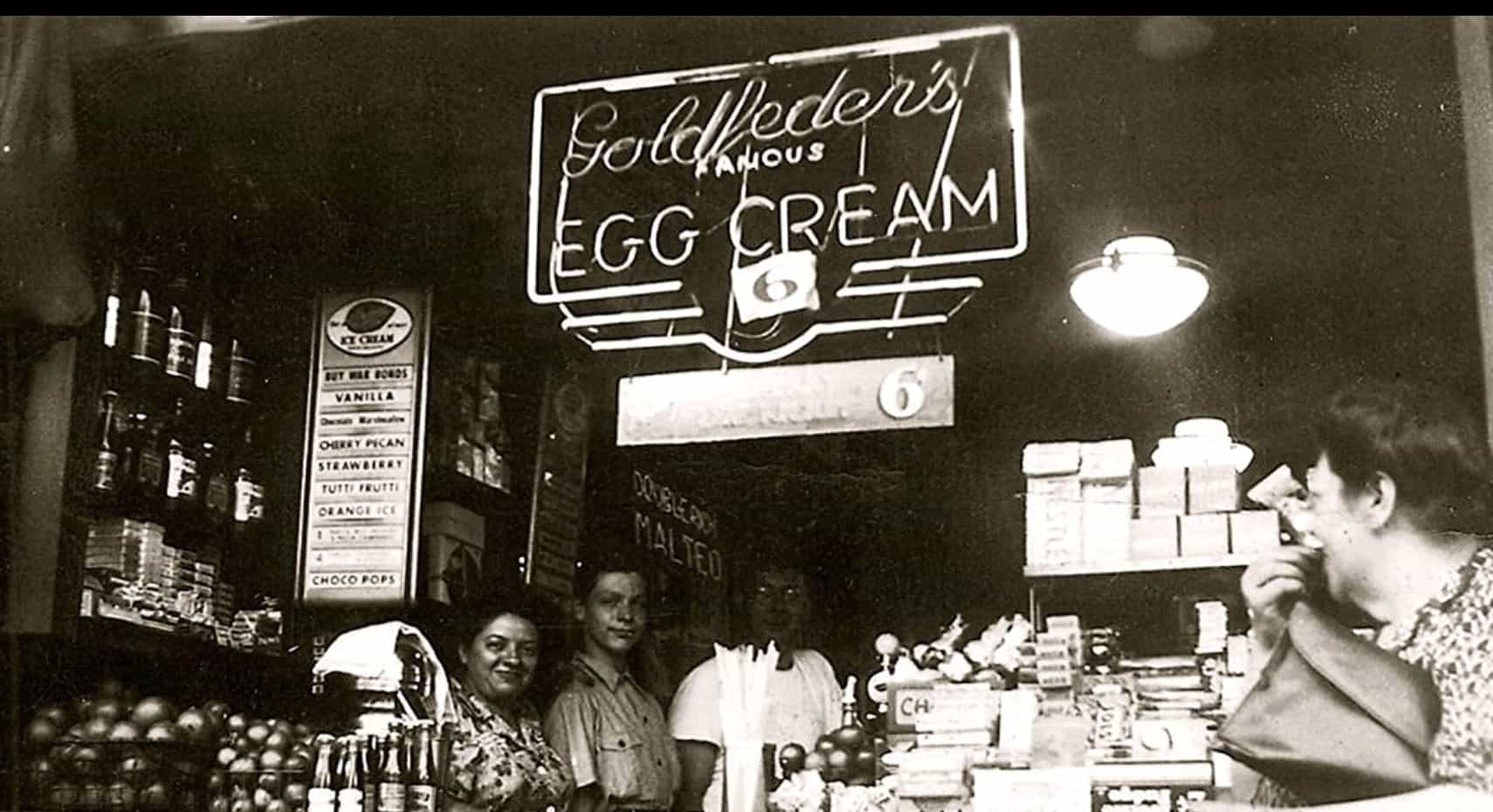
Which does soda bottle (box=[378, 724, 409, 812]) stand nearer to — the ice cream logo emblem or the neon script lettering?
the ice cream logo emblem

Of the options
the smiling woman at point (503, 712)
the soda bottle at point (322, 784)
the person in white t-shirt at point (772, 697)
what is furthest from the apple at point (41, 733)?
the person in white t-shirt at point (772, 697)

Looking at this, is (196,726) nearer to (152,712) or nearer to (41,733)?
(152,712)

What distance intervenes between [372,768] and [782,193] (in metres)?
1.92

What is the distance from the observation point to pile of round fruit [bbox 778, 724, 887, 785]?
16.9 ft

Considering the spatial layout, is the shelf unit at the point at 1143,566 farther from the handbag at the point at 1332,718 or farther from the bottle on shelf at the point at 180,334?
the bottle on shelf at the point at 180,334

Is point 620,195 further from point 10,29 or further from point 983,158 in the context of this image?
point 10,29

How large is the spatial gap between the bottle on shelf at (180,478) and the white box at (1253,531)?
120 inches

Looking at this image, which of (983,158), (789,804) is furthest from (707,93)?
(789,804)

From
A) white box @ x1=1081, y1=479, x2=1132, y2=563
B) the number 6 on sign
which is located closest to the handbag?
white box @ x1=1081, y1=479, x2=1132, y2=563

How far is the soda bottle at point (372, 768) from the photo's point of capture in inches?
203

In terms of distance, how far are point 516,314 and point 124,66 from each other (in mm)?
1290

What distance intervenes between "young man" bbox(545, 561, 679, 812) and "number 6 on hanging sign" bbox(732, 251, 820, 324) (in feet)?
3.03

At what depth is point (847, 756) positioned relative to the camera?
5.18 m

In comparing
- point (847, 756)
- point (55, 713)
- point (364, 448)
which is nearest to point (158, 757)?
point (55, 713)
